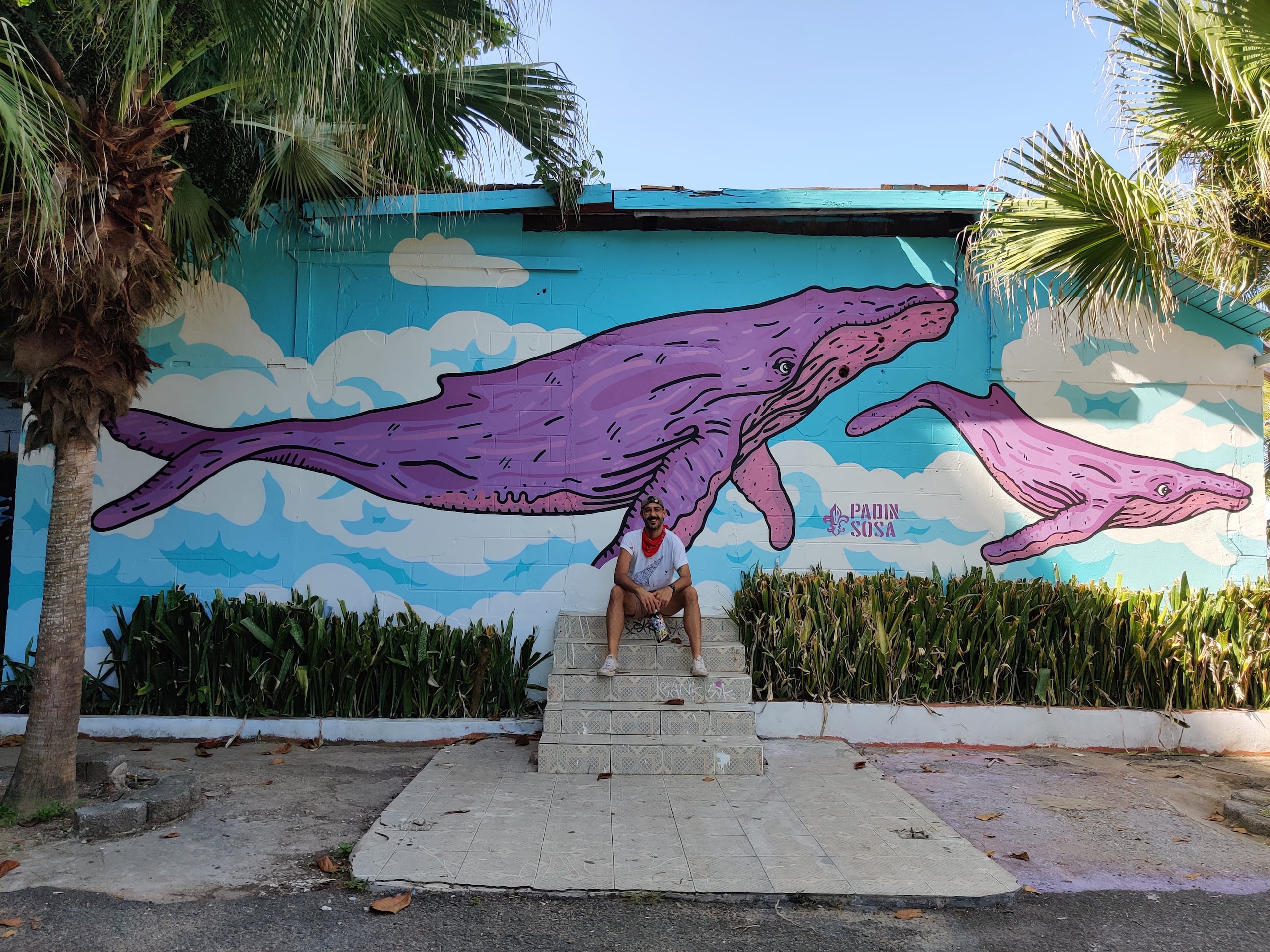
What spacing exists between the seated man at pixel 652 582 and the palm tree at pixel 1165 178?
290cm

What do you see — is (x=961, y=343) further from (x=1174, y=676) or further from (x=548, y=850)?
(x=548, y=850)

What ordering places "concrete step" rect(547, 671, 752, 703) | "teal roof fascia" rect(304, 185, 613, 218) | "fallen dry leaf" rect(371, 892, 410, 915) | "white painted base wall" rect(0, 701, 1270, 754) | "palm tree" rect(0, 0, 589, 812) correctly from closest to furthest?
"fallen dry leaf" rect(371, 892, 410, 915) → "palm tree" rect(0, 0, 589, 812) → "concrete step" rect(547, 671, 752, 703) → "white painted base wall" rect(0, 701, 1270, 754) → "teal roof fascia" rect(304, 185, 613, 218)

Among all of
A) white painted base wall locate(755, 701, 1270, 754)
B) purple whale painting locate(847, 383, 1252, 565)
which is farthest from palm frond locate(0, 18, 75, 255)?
purple whale painting locate(847, 383, 1252, 565)

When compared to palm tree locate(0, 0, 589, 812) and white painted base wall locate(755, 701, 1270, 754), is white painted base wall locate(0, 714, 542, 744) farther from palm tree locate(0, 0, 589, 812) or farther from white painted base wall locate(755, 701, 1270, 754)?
white painted base wall locate(755, 701, 1270, 754)

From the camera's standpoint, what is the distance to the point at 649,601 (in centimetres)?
627

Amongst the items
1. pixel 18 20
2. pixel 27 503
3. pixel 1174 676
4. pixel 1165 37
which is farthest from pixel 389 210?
pixel 1174 676

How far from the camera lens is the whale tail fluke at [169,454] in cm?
689

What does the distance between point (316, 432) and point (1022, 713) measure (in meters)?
5.66

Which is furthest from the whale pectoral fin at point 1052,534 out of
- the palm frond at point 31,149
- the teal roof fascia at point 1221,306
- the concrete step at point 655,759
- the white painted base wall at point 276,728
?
the palm frond at point 31,149

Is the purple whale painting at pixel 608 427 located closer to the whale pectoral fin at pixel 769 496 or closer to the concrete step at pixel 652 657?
the whale pectoral fin at pixel 769 496

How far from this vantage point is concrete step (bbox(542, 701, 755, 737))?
561cm

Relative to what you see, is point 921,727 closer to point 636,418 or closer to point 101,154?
point 636,418

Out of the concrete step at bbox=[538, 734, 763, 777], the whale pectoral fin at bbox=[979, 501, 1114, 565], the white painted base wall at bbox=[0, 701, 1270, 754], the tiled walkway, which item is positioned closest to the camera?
the tiled walkway

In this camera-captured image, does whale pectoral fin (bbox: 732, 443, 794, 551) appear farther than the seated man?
Yes
